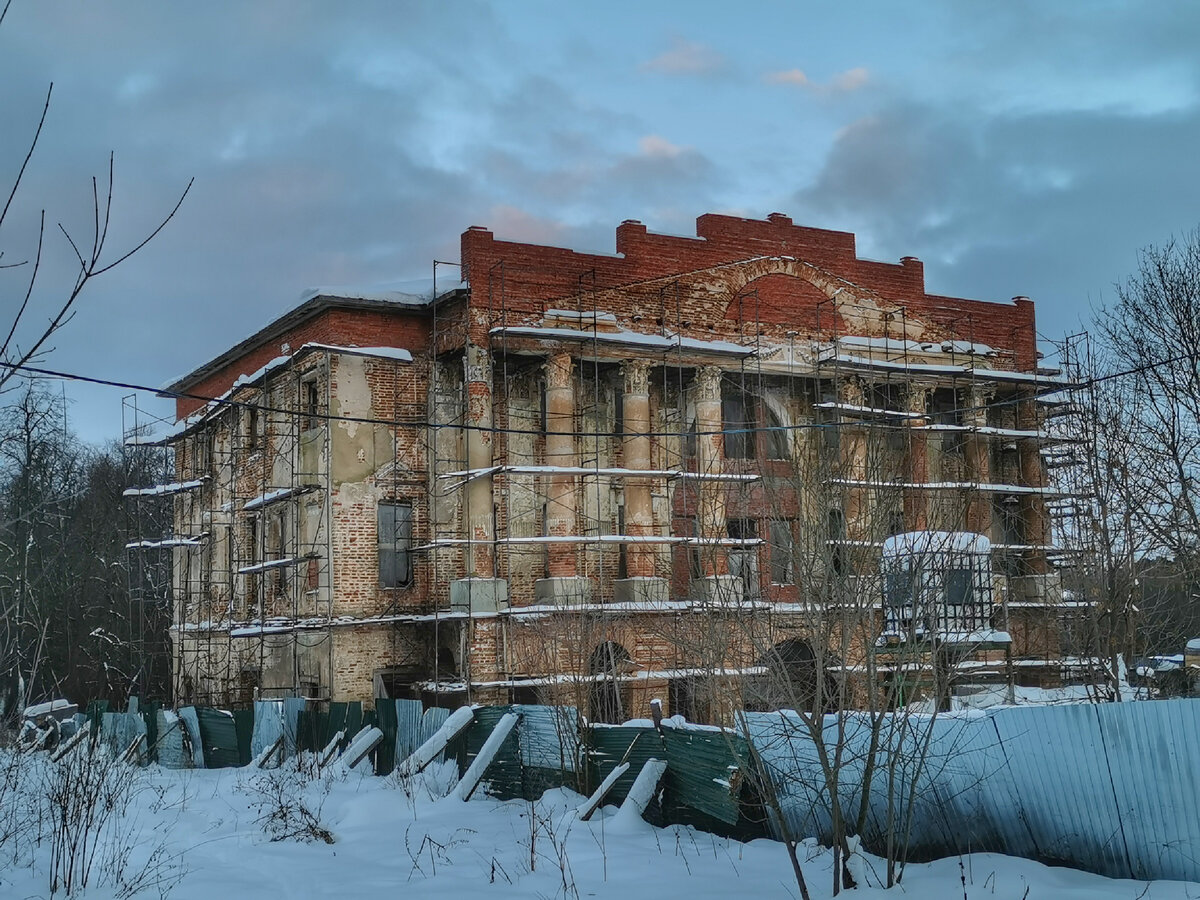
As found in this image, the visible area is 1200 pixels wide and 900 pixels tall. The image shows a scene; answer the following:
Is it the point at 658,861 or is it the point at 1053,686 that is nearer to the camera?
the point at 658,861

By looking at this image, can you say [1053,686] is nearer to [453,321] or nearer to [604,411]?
[604,411]

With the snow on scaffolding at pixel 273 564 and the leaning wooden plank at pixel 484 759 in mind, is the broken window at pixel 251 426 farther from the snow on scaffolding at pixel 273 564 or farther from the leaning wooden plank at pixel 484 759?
the leaning wooden plank at pixel 484 759

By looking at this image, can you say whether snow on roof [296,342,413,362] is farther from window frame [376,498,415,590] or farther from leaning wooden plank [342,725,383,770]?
leaning wooden plank [342,725,383,770]

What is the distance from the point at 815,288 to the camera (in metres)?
29.7

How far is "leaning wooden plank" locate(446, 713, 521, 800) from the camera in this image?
15.1 metres

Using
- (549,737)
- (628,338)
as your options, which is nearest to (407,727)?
(549,737)

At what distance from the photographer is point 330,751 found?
60.7 ft

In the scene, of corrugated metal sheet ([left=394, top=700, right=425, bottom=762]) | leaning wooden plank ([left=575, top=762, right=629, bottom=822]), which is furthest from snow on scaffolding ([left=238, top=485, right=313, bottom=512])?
leaning wooden plank ([left=575, top=762, right=629, bottom=822])

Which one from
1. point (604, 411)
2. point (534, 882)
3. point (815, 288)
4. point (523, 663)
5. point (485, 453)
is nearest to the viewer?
point (534, 882)

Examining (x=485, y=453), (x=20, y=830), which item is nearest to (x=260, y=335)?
(x=485, y=453)

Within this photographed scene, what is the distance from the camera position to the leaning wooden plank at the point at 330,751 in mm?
18145

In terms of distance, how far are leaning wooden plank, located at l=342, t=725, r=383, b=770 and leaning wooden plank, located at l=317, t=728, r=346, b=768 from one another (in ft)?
1.05

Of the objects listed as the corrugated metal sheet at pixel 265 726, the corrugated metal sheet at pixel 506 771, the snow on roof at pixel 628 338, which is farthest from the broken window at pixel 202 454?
the corrugated metal sheet at pixel 506 771

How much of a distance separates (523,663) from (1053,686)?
511 inches
